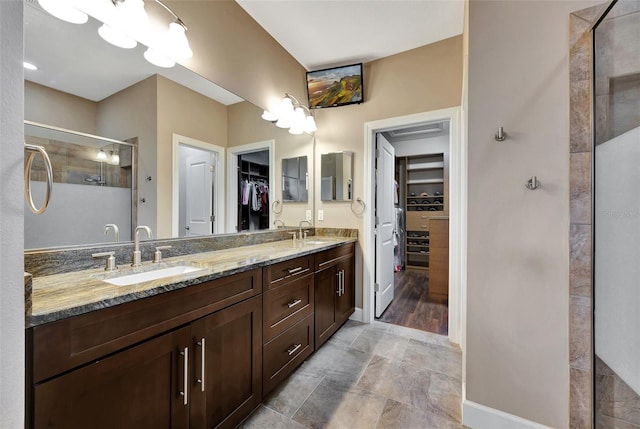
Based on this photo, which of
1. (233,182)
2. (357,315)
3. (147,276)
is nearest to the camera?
(147,276)

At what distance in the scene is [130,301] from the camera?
866 mm

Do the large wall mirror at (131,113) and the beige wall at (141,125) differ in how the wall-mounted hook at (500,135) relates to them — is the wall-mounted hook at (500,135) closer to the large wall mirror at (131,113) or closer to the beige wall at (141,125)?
the large wall mirror at (131,113)

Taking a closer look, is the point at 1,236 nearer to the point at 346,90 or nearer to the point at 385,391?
the point at 385,391

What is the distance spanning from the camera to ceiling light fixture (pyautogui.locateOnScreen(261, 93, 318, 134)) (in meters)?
2.43

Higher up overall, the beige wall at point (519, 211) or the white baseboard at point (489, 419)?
the beige wall at point (519, 211)

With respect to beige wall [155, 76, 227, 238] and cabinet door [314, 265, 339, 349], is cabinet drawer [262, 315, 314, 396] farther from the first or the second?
beige wall [155, 76, 227, 238]

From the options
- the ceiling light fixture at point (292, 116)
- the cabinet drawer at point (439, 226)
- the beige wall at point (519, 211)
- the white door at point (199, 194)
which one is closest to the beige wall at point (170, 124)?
the white door at point (199, 194)

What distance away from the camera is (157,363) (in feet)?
3.15

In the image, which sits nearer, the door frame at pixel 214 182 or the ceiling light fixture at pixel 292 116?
the door frame at pixel 214 182

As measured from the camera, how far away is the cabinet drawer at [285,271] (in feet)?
4.89

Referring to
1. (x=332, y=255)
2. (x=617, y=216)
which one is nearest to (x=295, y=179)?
(x=332, y=255)

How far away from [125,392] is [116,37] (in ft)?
5.43

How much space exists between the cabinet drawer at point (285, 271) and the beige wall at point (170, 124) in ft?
2.25

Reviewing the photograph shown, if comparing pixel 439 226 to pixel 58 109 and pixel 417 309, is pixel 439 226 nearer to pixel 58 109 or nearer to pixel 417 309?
pixel 417 309
